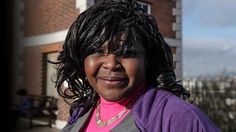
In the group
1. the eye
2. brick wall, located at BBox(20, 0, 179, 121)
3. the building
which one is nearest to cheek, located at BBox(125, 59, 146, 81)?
the eye

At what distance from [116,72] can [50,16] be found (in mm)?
7621

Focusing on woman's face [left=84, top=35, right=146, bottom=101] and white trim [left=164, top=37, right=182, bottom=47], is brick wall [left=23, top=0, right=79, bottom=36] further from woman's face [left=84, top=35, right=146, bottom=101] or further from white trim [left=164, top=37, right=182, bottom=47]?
woman's face [left=84, top=35, right=146, bottom=101]

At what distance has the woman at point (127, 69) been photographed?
1.29 m

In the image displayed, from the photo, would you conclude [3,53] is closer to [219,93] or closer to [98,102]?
[98,102]

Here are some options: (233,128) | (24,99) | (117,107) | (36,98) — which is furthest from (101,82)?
(36,98)

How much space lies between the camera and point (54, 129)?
879 centimetres

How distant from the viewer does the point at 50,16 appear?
345 inches

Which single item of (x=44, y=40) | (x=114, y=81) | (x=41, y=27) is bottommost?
(x=114, y=81)

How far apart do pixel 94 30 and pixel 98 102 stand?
38 centimetres

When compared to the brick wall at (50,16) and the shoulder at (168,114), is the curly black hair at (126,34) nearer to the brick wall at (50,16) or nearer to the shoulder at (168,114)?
the shoulder at (168,114)

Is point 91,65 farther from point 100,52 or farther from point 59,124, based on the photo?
point 59,124

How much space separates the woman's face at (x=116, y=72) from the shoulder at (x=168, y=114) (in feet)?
0.25

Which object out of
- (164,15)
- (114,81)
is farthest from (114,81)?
(164,15)

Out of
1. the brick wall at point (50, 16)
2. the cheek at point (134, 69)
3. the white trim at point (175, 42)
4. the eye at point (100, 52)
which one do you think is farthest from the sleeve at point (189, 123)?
the white trim at point (175, 42)
